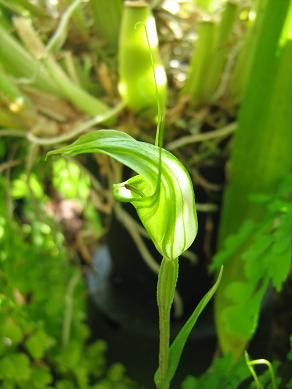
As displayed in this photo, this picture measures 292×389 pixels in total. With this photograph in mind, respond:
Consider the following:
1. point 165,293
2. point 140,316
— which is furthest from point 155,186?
point 140,316

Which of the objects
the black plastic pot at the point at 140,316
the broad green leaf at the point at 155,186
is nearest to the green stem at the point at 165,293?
the broad green leaf at the point at 155,186

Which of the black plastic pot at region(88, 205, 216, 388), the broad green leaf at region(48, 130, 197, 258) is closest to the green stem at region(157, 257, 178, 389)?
the broad green leaf at region(48, 130, 197, 258)

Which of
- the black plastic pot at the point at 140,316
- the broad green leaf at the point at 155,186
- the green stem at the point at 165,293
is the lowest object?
the black plastic pot at the point at 140,316

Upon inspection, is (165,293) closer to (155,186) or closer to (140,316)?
(155,186)

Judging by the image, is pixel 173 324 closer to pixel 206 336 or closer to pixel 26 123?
pixel 206 336

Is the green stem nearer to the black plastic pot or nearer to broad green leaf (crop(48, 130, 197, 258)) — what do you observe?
broad green leaf (crop(48, 130, 197, 258))

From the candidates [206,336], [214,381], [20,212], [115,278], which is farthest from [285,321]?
[20,212]

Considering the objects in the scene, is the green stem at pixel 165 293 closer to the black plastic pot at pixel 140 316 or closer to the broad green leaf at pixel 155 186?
the broad green leaf at pixel 155 186

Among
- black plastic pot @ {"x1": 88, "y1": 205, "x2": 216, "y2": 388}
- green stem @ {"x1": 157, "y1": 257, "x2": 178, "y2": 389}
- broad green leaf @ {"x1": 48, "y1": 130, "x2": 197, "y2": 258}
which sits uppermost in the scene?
broad green leaf @ {"x1": 48, "y1": 130, "x2": 197, "y2": 258}
